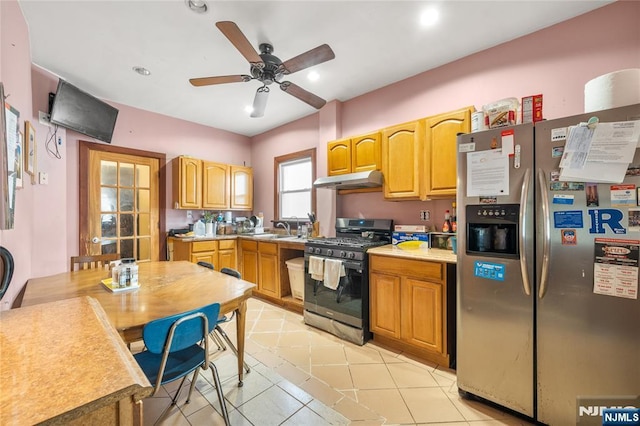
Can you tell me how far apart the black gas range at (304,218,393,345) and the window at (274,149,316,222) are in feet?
3.87

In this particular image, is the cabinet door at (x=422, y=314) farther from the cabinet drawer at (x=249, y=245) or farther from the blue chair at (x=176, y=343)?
the cabinet drawer at (x=249, y=245)

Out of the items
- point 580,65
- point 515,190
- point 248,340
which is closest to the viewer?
point 515,190

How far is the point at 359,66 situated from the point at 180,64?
181cm

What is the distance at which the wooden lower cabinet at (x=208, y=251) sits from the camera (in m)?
3.54

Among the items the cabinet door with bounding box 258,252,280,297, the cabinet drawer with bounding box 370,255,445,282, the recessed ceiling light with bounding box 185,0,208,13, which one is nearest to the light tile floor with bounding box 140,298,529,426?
the cabinet drawer with bounding box 370,255,445,282

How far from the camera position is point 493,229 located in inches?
67.7

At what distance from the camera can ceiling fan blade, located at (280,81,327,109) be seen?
2314 mm

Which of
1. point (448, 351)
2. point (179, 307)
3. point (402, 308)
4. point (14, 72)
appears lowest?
point (448, 351)

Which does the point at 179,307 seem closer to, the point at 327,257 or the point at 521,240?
the point at 327,257

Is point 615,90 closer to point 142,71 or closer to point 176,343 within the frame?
point 176,343

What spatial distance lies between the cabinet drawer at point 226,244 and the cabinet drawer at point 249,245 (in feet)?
0.41

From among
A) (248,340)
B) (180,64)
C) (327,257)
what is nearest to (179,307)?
(248,340)

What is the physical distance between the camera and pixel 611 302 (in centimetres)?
134

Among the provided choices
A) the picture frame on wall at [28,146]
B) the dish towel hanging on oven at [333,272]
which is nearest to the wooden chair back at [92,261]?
the picture frame on wall at [28,146]
